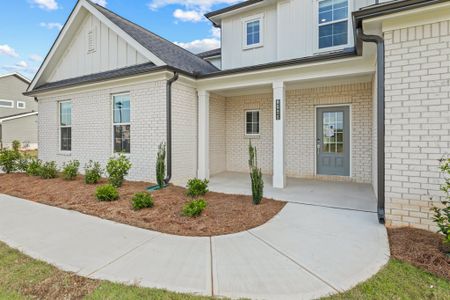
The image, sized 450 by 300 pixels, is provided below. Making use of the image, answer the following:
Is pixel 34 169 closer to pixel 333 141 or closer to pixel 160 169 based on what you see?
pixel 160 169

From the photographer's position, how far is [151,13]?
1452 cm

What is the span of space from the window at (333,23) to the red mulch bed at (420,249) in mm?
6508

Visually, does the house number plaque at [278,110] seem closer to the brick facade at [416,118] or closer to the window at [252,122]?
the window at [252,122]

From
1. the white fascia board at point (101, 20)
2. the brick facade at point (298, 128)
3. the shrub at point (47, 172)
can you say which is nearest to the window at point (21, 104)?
the white fascia board at point (101, 20)

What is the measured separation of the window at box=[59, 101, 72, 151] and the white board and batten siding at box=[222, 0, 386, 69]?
6923mm

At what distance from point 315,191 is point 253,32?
6679mm

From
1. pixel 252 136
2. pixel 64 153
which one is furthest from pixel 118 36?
pixel 252 136

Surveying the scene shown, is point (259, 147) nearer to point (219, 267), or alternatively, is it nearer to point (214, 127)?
point (214, 127)

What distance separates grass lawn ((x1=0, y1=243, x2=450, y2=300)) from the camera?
2.38 meters

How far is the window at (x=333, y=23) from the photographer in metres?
7.91

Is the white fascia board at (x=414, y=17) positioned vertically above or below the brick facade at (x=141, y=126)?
above

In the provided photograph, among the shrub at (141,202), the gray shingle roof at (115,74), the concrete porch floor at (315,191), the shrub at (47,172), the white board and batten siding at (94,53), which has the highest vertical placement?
the white board and batten siding at (94,53)

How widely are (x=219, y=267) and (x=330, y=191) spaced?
193 inches

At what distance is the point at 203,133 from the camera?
839 centimetres
